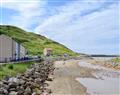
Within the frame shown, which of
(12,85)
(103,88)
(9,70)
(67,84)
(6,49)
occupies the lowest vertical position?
(103,88)

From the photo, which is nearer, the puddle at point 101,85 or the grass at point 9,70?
the puddle at point 101,85

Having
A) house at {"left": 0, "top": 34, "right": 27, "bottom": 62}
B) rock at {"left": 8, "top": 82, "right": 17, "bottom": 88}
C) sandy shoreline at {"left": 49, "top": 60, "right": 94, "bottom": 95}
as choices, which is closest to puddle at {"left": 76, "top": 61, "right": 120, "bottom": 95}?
sandy shoreline at {"left": 49, "top": 60, "right": 94, "bottom": 95}

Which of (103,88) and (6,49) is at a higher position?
(6,49)

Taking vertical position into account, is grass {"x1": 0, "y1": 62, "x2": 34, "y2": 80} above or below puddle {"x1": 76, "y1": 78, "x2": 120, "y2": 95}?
above

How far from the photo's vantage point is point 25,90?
25.9 m

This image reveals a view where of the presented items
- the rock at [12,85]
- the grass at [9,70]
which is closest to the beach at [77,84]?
the grass at [9,70]

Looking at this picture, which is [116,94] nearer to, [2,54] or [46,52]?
[2,54]

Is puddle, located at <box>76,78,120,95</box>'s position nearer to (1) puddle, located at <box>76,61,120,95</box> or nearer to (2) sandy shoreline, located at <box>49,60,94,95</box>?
(1) puddle, located at <box>76,61,120,95</box>

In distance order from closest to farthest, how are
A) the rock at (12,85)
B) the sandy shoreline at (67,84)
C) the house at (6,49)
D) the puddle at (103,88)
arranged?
the rock at (12,85) < the puddle at (103,88) < the sandy shoreline at (67,84) < the house at (6,49)

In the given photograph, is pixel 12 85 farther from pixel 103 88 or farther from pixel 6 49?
pixel 6 49

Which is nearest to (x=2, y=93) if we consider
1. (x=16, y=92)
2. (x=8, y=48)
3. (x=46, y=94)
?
(x=16, y=92)

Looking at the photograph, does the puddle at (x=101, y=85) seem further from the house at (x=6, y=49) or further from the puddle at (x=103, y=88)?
the house at (x=6, y=49)

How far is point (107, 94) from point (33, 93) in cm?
774

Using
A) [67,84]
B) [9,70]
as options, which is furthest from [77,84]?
[9,70]
